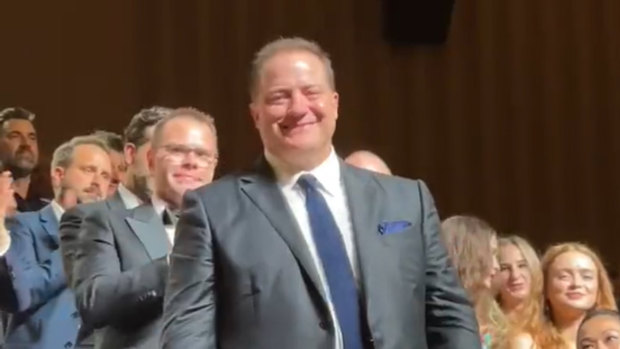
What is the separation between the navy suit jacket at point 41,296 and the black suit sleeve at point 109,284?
24.1 inches

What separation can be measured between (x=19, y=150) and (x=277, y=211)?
2.61 m

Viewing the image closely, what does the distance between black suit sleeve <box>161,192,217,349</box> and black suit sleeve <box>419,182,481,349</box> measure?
0.90ft

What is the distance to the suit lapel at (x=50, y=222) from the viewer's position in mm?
2818

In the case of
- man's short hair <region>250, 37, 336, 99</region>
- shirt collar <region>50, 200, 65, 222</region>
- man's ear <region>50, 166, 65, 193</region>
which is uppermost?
man's short hair <region>250, 37, 336, 99</region>

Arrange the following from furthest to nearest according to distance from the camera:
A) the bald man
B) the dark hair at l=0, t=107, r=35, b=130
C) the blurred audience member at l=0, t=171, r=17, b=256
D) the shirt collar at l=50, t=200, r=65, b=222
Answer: the dark hair at l=0, t=107, r=35, b=130 < the shirt collar at l=50, t=200, r=65, b=222 < the bald man < the blurred audience member at l=0, t=171, r=17, b=256

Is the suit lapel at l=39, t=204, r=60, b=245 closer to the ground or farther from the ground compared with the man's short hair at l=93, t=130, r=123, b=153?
closer to the ground

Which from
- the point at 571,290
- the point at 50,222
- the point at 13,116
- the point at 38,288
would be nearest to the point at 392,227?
the point at 38,288

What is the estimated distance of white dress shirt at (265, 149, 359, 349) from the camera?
1426 mm

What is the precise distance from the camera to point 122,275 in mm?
1935

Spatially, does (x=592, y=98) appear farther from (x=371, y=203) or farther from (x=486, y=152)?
(x=371, y=203)

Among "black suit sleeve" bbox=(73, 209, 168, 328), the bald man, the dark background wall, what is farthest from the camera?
the dark background wall

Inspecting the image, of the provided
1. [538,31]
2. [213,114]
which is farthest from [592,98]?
[213,114]

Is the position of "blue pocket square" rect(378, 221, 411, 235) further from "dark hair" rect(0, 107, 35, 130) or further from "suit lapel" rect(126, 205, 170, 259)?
"dark hair" rect(0, 107, 35, 130)

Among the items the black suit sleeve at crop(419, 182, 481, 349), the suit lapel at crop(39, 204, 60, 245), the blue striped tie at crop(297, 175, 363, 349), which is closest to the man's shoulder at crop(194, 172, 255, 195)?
the blue striped tie at crop(297, 175, 363, 349)
